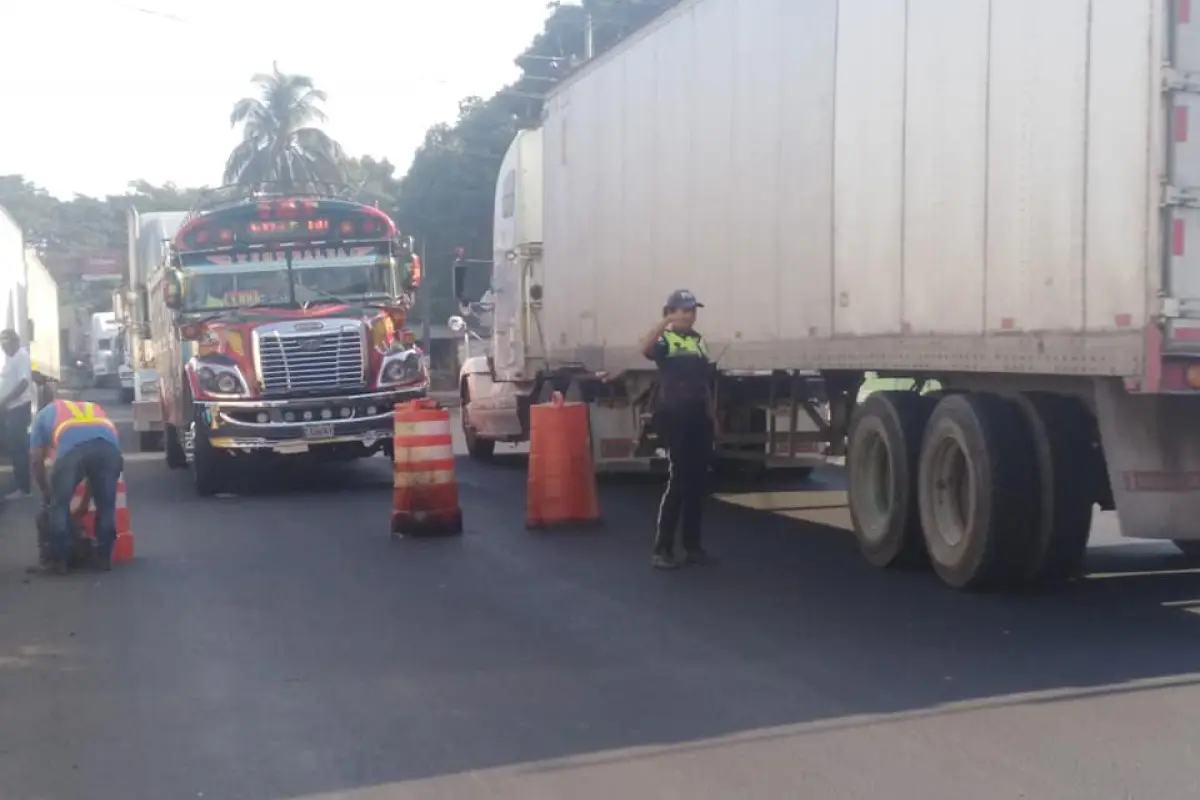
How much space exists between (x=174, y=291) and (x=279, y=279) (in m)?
1.10

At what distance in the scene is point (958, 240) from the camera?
948cm

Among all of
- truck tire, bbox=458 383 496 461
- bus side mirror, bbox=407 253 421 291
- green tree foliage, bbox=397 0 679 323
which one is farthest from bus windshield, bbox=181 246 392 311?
green tree foliage, bbox=397 0 679 323

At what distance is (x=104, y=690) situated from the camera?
753cm

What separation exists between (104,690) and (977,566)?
193 inches

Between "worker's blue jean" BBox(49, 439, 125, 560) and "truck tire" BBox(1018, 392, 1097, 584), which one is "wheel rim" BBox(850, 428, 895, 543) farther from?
"worker's blue jean" BBox(49, 439, 125, 560)

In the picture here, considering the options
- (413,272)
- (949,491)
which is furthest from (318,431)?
(949,491)

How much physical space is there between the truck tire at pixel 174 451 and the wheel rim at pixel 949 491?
38.3 ft

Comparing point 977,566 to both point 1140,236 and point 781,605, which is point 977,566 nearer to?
point 781,605

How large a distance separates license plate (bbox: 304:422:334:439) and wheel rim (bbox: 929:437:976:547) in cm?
792

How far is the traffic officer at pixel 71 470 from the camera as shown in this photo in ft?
36.6

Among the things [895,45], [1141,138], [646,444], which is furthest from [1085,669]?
[646,444]

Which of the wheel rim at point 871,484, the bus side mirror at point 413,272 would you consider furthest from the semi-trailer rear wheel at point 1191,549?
the bus side mirror at point 413,272

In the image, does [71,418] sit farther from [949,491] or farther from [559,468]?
[949,491]

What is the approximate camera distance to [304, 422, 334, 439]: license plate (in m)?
16.3
